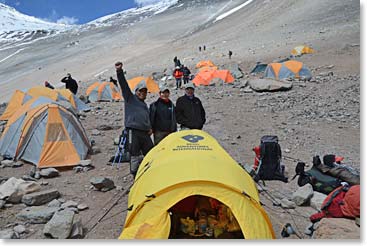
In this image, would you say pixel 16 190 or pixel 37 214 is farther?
pixel 16 190

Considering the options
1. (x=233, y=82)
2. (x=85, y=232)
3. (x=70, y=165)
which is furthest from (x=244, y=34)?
(x=85, y=232)

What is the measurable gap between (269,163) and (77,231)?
10.9 ft

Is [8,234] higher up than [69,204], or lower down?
higher up

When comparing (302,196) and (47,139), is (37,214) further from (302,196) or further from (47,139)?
(302,196)

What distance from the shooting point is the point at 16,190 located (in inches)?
214

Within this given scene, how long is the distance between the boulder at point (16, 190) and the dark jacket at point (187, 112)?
95.2 inches

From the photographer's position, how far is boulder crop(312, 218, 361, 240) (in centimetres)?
364

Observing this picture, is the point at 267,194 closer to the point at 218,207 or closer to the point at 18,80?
the point at 218,207

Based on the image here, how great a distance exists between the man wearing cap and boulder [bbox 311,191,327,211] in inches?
89.0

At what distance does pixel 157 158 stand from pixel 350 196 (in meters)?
2.19

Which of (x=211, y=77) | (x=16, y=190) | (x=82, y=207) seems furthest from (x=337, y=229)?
(x=211, y=77)

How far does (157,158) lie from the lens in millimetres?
4488

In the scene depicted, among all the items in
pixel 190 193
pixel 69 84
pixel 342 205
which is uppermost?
pixel 69 84

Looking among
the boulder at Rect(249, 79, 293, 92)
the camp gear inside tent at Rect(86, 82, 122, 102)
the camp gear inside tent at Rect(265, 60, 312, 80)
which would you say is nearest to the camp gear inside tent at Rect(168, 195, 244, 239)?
the boulder at Rect(249, 79, 293, 92)
